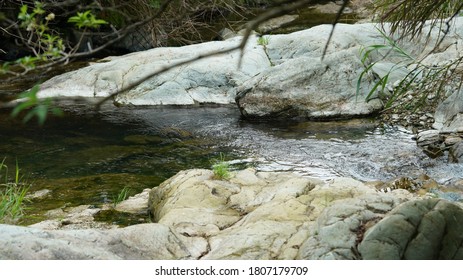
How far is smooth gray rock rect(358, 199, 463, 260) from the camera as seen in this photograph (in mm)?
2910

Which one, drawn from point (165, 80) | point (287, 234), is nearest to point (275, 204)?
point (287, 234)

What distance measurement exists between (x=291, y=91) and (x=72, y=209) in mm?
4186

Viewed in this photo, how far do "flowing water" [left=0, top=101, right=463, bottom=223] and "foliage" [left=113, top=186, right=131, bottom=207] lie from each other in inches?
3.5

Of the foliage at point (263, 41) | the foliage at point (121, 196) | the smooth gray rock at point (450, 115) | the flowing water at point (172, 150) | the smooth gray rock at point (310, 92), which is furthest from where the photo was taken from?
the foliage at point (263, 41)

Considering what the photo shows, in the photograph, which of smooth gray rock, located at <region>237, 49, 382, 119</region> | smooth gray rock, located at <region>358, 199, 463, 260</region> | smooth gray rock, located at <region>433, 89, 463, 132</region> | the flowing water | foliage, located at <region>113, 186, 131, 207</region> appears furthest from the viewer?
smooth gray rock, located at <region>237, 49, 382, 119</region>

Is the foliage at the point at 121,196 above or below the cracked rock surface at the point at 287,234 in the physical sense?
below

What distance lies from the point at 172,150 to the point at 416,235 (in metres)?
4.44

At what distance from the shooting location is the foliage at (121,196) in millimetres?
5214

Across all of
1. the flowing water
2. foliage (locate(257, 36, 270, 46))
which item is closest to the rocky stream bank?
the flowing water

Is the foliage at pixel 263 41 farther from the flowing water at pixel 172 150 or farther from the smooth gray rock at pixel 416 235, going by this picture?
the smooth gray rock at pixel 416 235

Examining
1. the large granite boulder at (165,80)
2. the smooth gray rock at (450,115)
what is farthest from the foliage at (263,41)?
the smooth gray rock at (450,115)

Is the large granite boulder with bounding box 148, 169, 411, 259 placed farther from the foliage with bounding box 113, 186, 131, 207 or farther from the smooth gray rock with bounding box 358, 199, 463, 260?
the foliage with bounding box 113, 186, 131, 207

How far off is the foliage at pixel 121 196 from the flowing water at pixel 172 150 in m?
0.09

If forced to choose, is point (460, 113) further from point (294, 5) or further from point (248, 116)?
point (294, 5)
